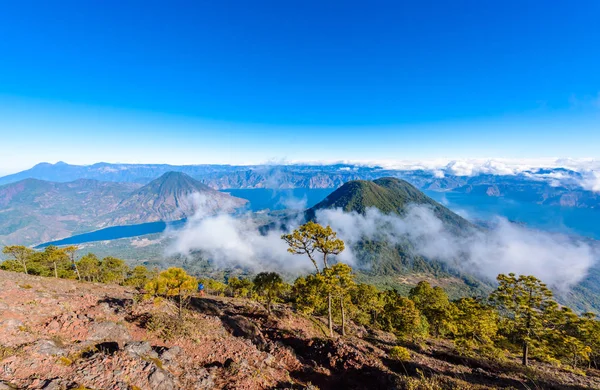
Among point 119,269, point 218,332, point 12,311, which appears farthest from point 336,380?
point 119,269

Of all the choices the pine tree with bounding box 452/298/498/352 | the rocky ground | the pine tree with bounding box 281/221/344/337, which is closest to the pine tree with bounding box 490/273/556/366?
the pine tree with bounding box 452/298/498/352

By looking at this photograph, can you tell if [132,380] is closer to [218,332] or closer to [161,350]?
[161,350]

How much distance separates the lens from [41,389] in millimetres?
9922

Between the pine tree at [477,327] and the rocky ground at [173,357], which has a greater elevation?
the rocky ground at [173,357]

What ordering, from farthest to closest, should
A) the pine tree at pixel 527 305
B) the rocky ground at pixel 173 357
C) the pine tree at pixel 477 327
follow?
1. the pine tree at pixel 477 327
2. the pine tree at pixel 527 305
3. the rocky ground at pixel 173 357

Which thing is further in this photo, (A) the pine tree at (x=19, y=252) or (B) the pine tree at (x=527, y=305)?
(A) the pine tree at (x=19, y=252)

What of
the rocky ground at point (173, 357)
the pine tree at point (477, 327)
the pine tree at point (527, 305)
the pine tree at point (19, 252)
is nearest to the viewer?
the rocky ground at point (173, 357)

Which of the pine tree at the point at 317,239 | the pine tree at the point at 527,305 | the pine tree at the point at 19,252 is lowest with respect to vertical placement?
the pine tree at the point at 19,252

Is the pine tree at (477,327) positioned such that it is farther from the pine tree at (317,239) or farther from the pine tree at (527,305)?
the pine tree at (317,239)

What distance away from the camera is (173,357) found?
16125mm

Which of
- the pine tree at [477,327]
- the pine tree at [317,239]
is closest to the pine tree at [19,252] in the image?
the pine tree at [317,239]

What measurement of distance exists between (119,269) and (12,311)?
276ft

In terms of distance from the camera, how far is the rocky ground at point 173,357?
40.2ft

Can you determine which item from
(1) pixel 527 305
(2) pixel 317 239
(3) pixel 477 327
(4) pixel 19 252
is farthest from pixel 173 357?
(4) pixel 19 252
